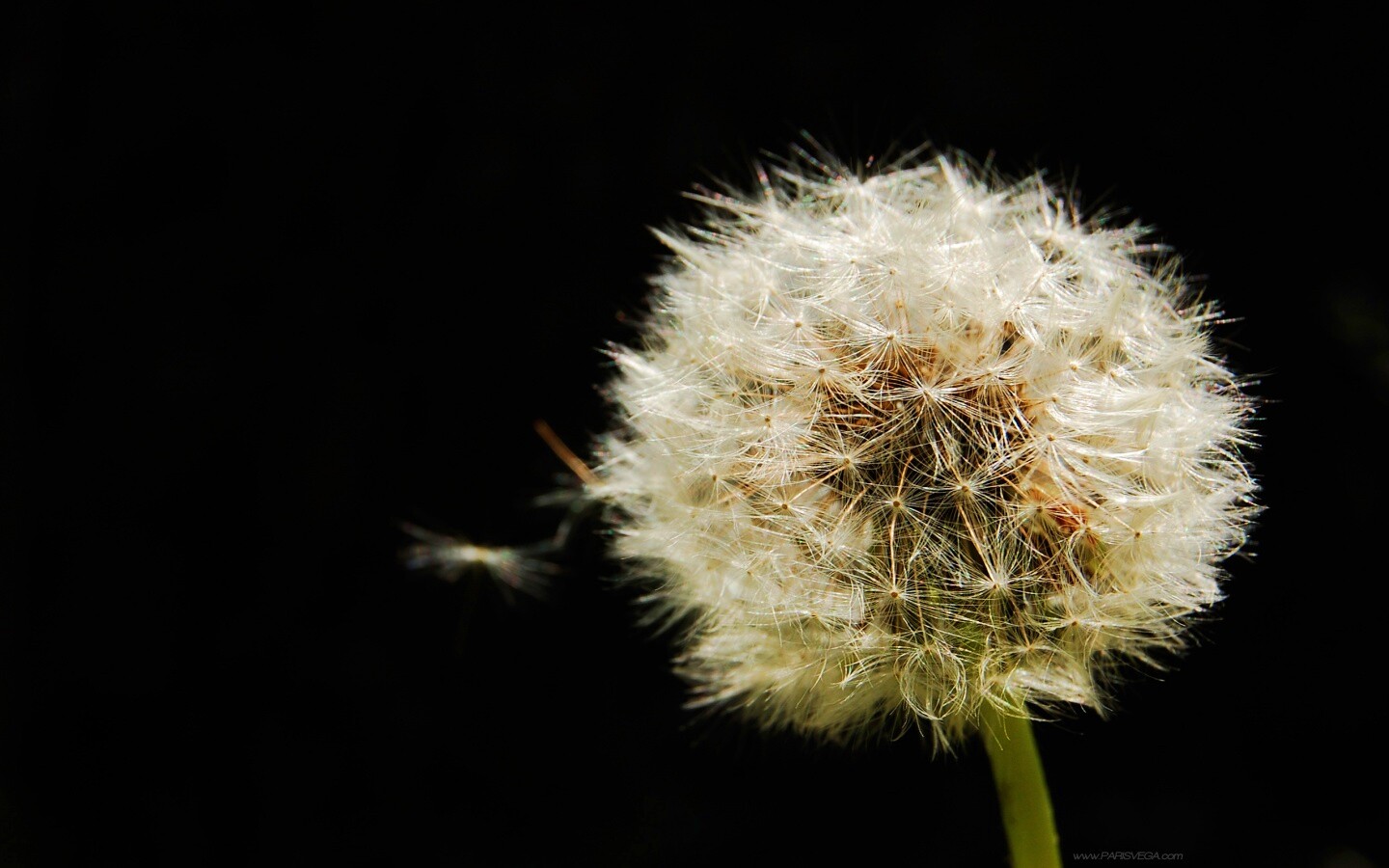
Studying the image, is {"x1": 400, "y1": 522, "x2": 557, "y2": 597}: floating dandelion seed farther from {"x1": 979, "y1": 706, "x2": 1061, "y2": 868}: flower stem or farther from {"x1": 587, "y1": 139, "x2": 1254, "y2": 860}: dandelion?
{"x1": 979, "y1": 706, "x2": 1061, "y2": 868}: flower stem

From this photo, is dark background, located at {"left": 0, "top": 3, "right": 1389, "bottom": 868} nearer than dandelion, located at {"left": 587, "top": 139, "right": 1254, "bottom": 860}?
No

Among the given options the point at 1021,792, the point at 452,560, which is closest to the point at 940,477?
the point at 1021,792

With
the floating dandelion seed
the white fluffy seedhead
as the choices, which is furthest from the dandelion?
the floating dandelion seed

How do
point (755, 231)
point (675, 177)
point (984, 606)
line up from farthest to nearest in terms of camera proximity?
point (675, 177) < point (755, 231) < point (984, 606)

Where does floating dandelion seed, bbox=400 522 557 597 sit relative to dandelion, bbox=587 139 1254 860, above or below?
above

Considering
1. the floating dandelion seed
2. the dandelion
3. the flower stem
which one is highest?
the floating dandelion seed

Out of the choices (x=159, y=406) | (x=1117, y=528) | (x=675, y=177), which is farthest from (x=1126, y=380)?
(x=159, y=406)

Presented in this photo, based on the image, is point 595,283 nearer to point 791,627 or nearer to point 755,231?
point 755,231
